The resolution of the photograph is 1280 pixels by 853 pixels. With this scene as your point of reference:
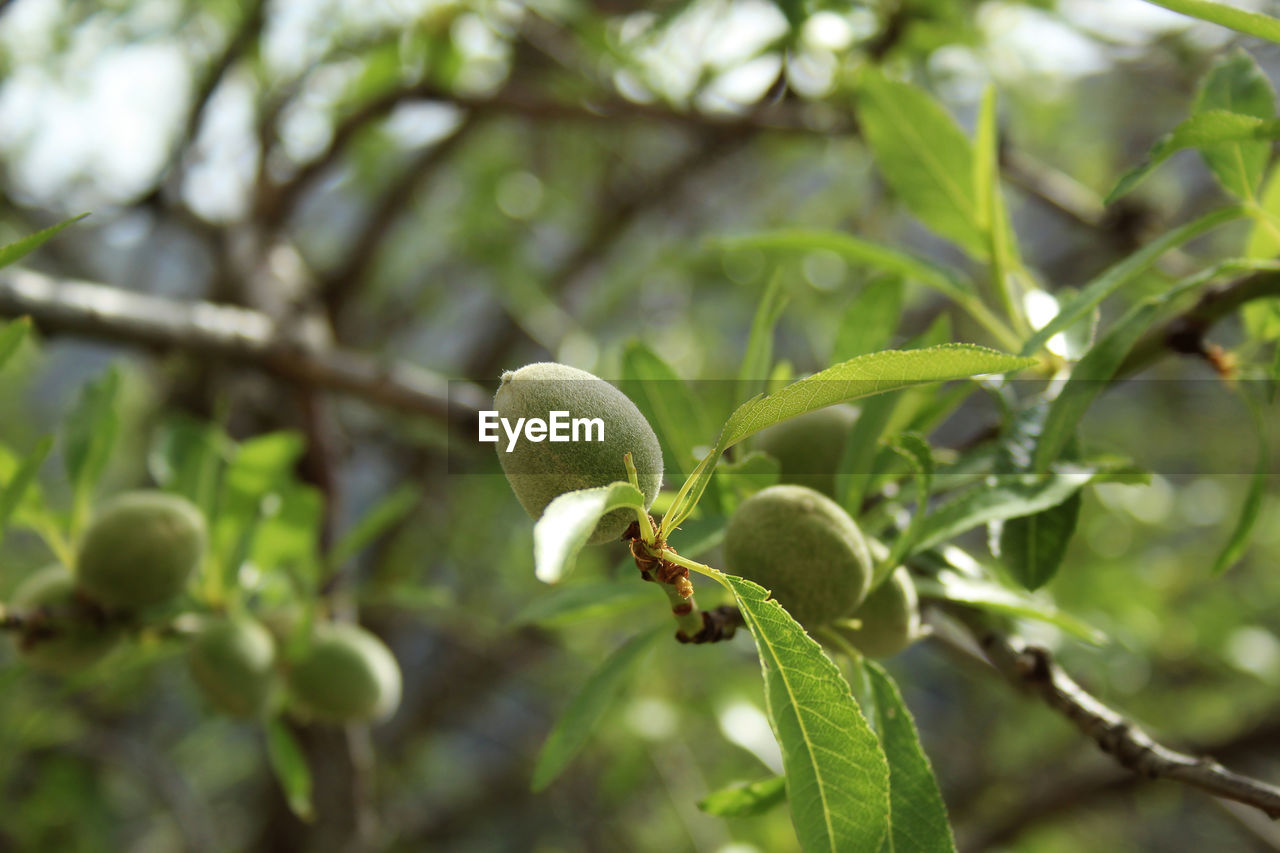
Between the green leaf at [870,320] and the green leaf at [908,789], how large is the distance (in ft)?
1.12

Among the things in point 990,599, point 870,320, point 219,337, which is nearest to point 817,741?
point 990,599

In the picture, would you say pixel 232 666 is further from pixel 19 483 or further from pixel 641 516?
pixel 641 516

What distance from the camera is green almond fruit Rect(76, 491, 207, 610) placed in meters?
0.96

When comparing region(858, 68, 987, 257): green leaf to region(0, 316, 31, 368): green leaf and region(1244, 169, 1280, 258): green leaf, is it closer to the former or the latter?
region(1244, 169, 1280, 258): green leaf

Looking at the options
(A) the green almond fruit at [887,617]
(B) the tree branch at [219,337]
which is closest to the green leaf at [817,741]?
(A) the green almond fruit at [887,617]

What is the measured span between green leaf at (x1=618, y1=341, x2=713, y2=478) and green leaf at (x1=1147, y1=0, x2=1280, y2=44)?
478 millimetres

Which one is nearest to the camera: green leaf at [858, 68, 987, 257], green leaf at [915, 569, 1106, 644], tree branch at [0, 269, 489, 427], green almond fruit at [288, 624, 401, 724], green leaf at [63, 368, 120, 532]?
green leaf at [915, 569, 1106, 644]

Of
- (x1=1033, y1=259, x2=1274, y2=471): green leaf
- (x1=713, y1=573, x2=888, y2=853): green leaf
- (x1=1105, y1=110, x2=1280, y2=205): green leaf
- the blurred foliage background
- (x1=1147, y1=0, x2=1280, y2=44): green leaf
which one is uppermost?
(x1=1147, y1=0, x2=1280, y2=44): green leaf

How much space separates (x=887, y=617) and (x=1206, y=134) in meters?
0.42

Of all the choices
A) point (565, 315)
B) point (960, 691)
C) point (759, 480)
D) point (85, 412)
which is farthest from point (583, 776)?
point (759, 480)

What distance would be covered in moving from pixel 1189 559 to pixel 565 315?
6.12 feet

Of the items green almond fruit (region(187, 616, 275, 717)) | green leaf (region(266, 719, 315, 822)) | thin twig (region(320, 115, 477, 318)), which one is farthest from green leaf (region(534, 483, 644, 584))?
thin twig (region(320, 115, 477, 318))

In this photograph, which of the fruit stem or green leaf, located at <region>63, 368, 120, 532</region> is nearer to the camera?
the fruit stem

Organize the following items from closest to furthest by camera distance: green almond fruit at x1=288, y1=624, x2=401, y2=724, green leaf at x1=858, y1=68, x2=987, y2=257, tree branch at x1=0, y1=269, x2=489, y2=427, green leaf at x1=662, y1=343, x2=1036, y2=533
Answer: green leaf at x1=662, y1=343, x2=1036, y2=533 < green leaf at x1=858, y1=68, x2=987, y2=257 < green almond fruit at x1=288, y1=624, x2=401, y2=724 < tree branch at x1=0, y1=269, x2=489, y2=427
